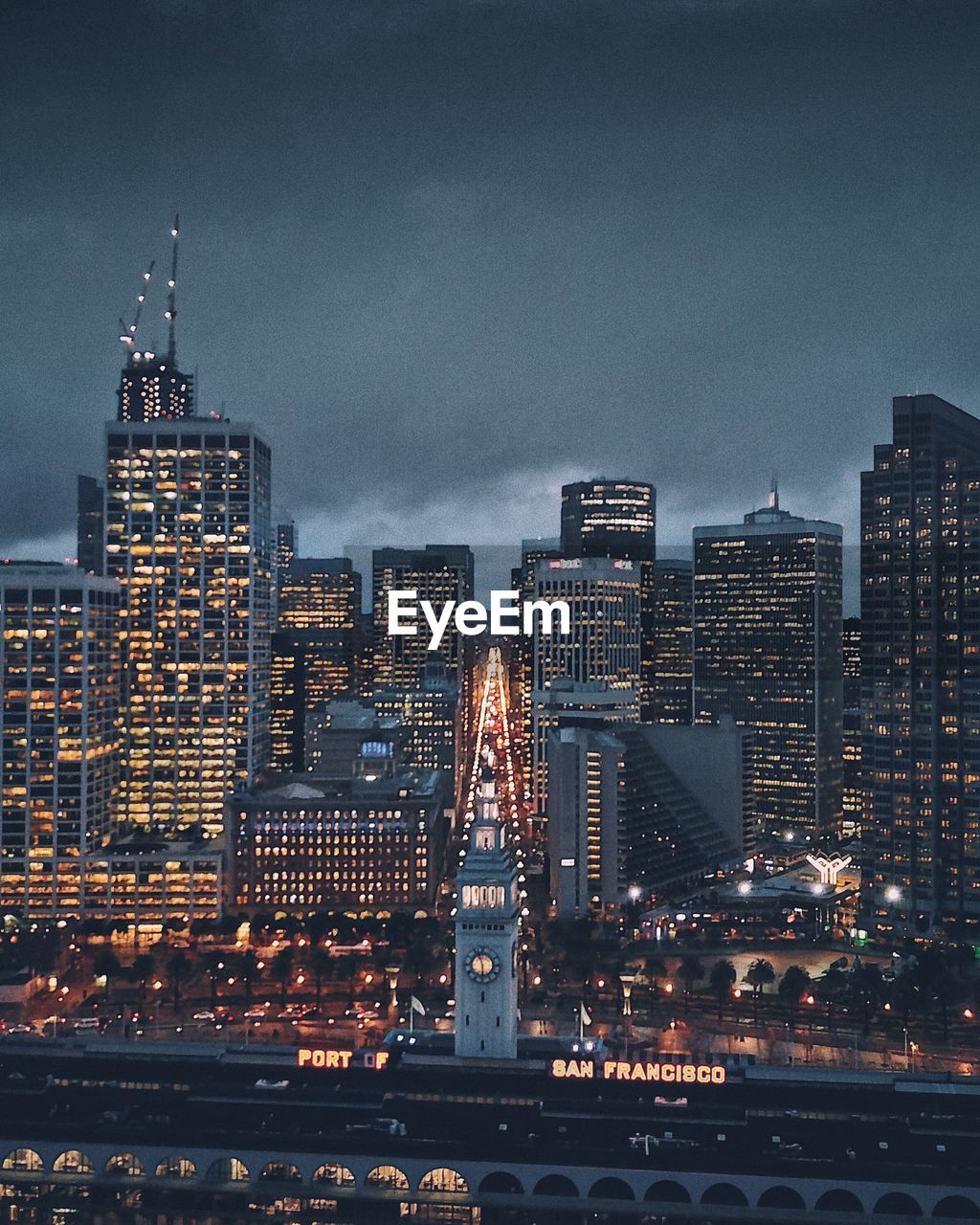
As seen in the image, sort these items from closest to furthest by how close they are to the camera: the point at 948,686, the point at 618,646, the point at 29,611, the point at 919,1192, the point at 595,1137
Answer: the point at 919,1192 < the point at 595,1137 < the point at 948,686 < the point at 29,611 < the point at 618,646

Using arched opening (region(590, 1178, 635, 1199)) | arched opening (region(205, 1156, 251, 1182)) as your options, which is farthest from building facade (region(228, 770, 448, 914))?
arched opening (region(590, 1178, 635, 1199))

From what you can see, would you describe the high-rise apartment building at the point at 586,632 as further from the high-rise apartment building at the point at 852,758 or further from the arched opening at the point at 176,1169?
the arched opening at the point at 176,1169

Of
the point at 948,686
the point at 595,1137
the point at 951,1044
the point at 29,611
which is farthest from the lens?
the point at 29,611

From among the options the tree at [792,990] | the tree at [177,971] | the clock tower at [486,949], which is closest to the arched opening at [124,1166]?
the clock tower at [486,949]

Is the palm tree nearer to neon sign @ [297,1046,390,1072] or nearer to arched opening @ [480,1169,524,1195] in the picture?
neon sign @ [297,1046,390,1072]

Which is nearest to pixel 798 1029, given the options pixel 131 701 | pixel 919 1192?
pixel 919 1192

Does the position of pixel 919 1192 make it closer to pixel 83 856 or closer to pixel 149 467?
pixel 83 856
